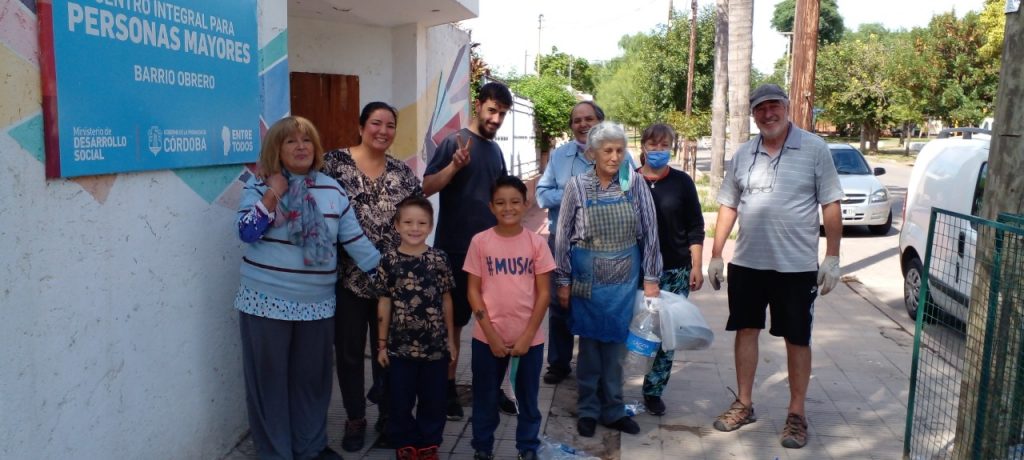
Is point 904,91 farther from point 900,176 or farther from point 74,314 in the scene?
point 74,314

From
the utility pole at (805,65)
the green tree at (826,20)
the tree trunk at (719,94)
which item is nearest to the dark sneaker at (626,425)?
the utility pole at (805,65)

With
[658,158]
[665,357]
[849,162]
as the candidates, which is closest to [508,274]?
[658,158]

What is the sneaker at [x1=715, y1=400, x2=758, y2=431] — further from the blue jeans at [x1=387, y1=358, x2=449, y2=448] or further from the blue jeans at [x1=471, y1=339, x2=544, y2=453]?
the blue jeans at [x1=387, y1=358, x2=449, y2=448]

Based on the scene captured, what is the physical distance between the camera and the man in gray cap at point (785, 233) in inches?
163

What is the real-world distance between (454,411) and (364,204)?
1.41m

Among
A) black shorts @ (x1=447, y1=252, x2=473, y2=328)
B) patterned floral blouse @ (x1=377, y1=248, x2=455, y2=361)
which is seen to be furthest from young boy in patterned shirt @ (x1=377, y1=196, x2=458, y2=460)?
black shorts @ (x1=447, y1=252, x2=473, y2=328)

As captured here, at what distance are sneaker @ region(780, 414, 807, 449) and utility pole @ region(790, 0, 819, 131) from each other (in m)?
5.36

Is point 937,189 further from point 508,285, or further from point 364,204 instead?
point 364,204

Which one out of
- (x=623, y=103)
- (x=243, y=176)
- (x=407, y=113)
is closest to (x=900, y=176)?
(x=623, y=103)

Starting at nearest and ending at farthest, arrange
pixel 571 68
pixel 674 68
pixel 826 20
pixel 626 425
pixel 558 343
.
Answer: pixel 626 425 < pixel 558 343 < pixel 674 68 < pixel 571 68 < pixel 826 20

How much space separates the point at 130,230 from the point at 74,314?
42 centimetres

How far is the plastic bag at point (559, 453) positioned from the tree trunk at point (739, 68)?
25.5 feet

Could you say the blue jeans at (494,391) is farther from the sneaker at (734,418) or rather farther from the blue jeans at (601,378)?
the sneaker at (734,418)

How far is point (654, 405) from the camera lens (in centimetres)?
479
